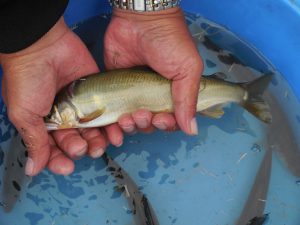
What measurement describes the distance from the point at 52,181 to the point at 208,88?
1.03 metres

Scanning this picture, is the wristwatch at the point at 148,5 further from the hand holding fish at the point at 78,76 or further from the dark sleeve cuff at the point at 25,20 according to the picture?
the dark sleeve cuff at the point at 25,20

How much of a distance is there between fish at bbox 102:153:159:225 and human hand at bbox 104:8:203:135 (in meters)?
0.31

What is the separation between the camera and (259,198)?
2.40 m

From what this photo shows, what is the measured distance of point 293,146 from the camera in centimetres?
256

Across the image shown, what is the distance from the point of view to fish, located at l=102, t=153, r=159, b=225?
2313 millimetres

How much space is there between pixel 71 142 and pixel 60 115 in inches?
5.8

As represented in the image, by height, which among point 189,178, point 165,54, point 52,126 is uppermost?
point 165,54

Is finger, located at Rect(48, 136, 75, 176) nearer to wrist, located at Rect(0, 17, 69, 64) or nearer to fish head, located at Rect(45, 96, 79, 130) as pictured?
fish head, located at Rect(45, 96, 79, 130)

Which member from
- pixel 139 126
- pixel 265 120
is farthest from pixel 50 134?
pixel 265 120

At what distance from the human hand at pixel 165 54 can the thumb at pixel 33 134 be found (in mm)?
416

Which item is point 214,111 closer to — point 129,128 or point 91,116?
point 129,128

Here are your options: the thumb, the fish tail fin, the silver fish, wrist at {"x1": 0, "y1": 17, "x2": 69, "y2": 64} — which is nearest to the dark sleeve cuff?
wrist at {"x1": 0, "y1": 17, "x2": 69, "y2": 64}

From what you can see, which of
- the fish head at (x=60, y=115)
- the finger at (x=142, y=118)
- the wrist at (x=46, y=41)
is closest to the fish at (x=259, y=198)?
the finger at (x=142, y=118)

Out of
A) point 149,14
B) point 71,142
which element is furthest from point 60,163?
point 149,14
